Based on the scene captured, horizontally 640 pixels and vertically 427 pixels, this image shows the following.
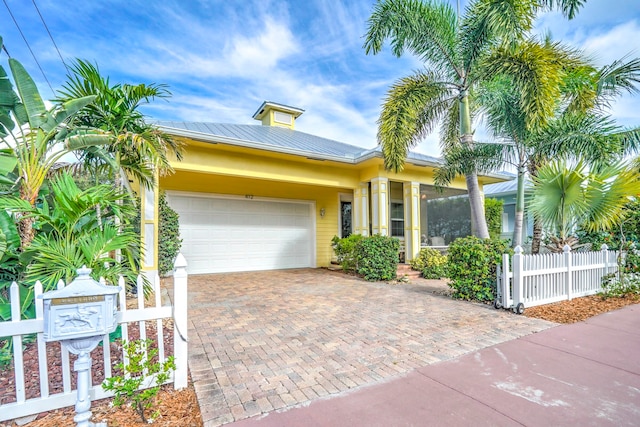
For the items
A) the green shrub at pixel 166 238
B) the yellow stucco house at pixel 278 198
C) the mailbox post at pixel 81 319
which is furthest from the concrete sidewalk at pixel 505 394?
the green shrub at pixel 166 238

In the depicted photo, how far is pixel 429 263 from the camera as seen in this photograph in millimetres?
9547

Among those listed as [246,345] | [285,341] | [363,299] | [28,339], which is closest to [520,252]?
[363,299]

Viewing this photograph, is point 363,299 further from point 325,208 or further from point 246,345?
point 325,208

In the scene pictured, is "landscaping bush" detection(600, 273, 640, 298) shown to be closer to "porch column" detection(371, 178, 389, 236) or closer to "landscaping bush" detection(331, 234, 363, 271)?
"porch column" detection(371, 178, 389, 236)

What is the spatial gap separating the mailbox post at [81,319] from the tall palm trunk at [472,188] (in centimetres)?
705

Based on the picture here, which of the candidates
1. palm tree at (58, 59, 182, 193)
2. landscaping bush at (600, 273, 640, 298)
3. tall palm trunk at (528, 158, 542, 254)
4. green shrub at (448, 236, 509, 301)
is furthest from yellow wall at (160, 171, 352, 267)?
landscaping bush at (600, 273, 640, 298)

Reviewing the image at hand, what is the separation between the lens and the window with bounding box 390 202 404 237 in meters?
11.9

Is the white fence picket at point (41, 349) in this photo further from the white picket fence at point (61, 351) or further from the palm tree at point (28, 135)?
the palm tree at point (28, 135)

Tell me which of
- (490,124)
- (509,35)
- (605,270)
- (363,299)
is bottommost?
(363,299)

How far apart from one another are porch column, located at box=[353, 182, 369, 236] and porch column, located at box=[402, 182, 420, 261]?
4.95ft

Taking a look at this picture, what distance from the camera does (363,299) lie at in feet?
20.1

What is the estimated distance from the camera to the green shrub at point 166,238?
834 cm

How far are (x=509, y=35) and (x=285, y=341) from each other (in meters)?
6.98

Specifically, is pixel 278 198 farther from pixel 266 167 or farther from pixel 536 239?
pixel 536 239
